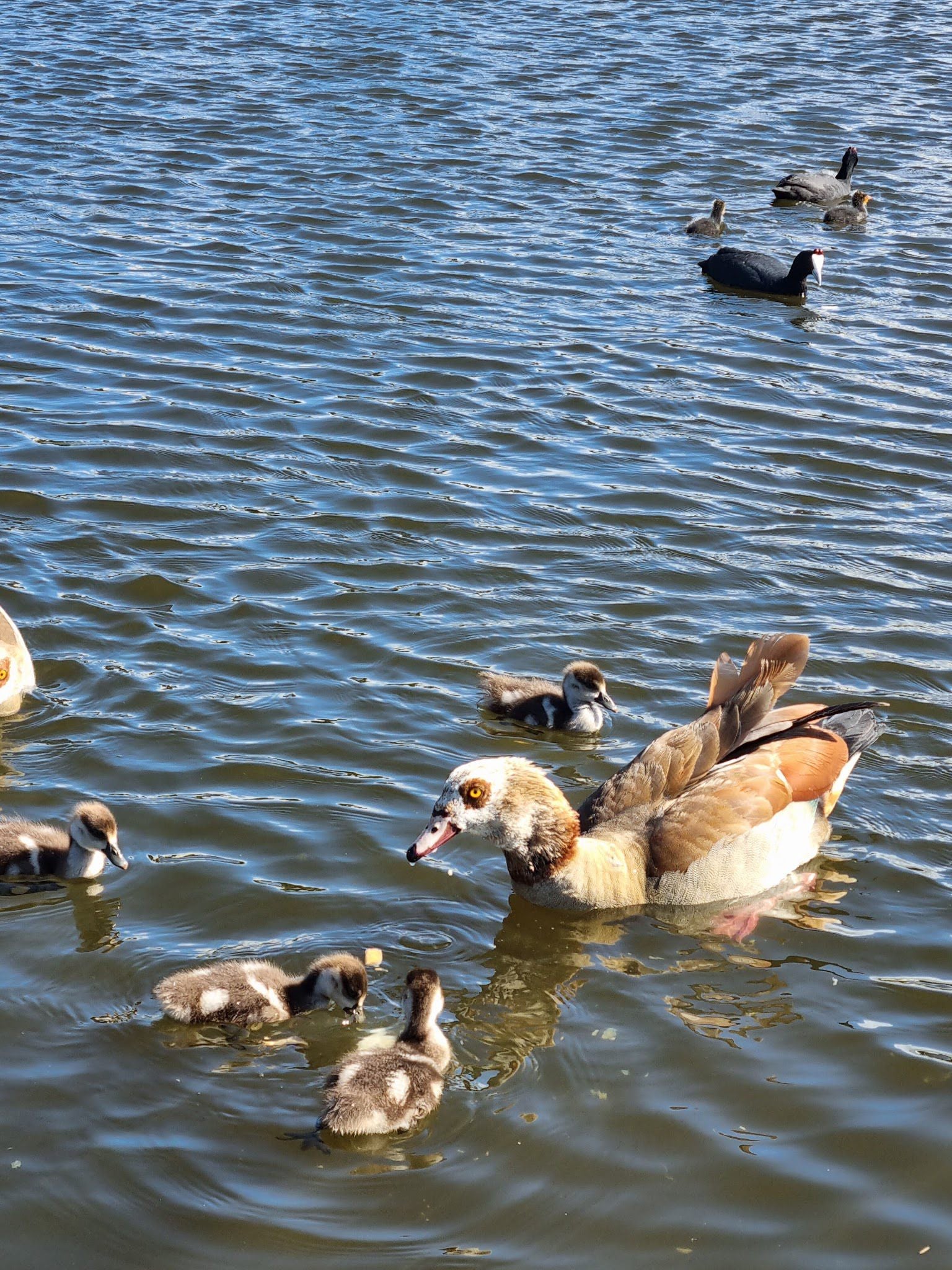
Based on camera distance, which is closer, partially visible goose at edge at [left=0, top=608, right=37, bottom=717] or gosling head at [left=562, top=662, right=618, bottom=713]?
partially visible goose at edge at [left=0, top=608, right=37, bottom=717]

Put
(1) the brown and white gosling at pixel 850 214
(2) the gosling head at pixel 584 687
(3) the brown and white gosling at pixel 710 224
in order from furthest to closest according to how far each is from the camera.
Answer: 1. (1) the brown and white gosling at pixel 850 214
2. (3) the brown and white gosling at pixel 710 224
3. (2) the gosling head at pixel 584 687

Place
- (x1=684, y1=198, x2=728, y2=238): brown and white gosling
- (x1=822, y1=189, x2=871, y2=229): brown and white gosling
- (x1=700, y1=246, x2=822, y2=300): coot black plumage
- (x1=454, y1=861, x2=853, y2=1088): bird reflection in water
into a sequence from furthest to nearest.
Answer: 1. (x1=822, y1=189, x2=871, y2=229): brown and white gosling
2. (x1=684, y1=198, x2=728, y2=238): brown and white gosling
3. (x1=700, y1=246, x2=822, y2=300): coot black plumage
4. (x1=454, y1=861, x2=853, y2=1088): bird reflection in water

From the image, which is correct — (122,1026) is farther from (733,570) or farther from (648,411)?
(648,411)

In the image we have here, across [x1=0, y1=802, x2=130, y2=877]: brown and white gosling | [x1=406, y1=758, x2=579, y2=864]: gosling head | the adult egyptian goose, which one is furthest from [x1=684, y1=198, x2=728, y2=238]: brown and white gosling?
[x1=0, y1=802, x2=130, y2=877]: brown and white gosling

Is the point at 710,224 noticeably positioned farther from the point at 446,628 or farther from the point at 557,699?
the point at 557,699

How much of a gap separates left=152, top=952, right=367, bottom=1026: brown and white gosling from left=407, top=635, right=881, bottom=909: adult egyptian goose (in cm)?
85

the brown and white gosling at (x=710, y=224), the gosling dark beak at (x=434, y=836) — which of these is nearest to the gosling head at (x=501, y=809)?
the gosling dark beak at (x=434, y=836)

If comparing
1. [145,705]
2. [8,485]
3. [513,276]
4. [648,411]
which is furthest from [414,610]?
[513,276]

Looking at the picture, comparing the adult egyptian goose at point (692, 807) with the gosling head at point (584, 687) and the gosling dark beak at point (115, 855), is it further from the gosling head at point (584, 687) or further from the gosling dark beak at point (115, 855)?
the gosling dark beak at point (115, 855)

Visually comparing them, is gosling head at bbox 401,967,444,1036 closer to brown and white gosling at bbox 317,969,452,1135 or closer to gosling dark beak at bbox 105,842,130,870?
brown and white gosling at bbox 317,969,452,1135

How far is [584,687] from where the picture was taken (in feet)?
26.4

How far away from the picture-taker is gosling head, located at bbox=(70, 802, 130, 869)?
251 inches

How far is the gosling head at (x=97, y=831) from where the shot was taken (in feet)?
21.0

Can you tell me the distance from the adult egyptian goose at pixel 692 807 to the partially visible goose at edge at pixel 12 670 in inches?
→ 103
